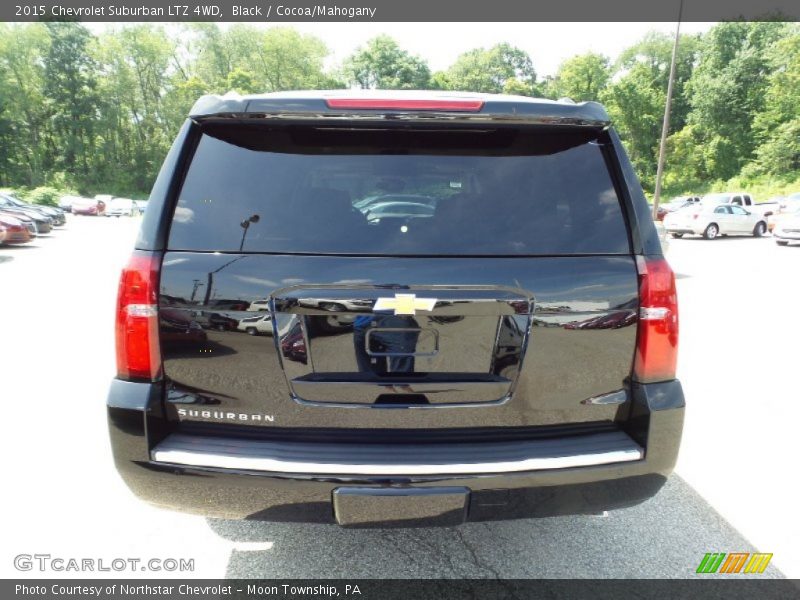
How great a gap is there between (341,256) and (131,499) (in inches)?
87.8

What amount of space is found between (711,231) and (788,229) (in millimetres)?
3768

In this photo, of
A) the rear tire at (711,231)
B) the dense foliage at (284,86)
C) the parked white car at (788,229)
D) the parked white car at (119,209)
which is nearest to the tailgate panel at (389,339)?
the parked white car at (788,229)

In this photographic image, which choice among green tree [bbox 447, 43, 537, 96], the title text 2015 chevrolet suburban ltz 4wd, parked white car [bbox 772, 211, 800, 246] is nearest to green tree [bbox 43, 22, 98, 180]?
green tree [bbox 447, 43, 537, 96]

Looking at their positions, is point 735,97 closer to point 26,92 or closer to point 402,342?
point 402,342

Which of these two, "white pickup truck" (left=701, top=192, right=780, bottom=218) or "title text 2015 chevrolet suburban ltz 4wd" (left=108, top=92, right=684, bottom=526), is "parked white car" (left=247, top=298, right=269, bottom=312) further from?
"white pickup truck" (left=701, top=192, right=780, bottom=218)

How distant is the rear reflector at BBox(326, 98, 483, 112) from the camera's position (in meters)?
1.98

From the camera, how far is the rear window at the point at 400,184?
198 cm

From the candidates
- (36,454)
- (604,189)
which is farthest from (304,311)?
(36,454)

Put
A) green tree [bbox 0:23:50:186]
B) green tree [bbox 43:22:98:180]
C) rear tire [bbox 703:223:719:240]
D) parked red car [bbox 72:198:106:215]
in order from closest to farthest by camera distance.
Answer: rear tire [bbox 703:223:719:240] < parked red car [bbox 72:198:106:215] < green tree [bbox 0:23:50:186] < green tree [bbox 43:22:98:180]

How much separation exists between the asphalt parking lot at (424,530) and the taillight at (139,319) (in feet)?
3.82
